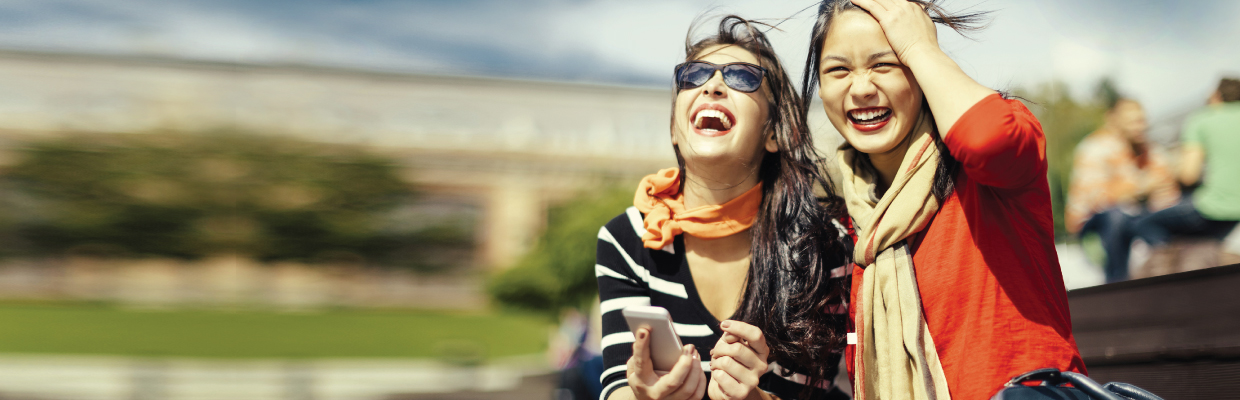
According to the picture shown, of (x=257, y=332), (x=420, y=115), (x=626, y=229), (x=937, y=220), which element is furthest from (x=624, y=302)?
(x=420, y=115)

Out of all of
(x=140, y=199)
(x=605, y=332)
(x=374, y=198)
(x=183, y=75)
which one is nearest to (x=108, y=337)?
(x=140, y=199)

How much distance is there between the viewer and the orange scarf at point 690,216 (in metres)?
1.67

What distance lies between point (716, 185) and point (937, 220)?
554 millimetres

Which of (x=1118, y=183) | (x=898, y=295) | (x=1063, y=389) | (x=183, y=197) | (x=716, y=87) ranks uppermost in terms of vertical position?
(x=183, y=197)

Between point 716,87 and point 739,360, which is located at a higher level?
point 716,87

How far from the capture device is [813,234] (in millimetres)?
1635

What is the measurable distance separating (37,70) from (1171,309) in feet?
178

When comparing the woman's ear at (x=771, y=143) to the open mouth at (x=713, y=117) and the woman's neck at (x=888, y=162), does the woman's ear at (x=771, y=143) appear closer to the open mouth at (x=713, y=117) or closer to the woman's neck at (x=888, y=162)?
the open mouth at (x=713, y=117)

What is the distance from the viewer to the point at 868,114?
1.39 meters

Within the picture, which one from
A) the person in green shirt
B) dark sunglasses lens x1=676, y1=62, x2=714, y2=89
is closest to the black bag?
dark sunglasses lens x1=676, y1=62, x2=714, y2=89

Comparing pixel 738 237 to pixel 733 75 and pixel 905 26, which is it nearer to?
pixel 733 75

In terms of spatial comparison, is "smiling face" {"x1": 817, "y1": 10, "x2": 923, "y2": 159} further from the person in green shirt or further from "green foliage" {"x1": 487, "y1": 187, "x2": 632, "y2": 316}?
"green foliage" {"x1": 487, "y1": 187, "x2": 632, "y2": 316}

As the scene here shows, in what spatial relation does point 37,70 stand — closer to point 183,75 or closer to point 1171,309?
point 183,75

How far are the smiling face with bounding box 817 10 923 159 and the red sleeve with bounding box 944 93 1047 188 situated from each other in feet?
0.70
